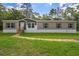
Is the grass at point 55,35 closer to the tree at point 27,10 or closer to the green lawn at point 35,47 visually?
the green lawn at point 35,47

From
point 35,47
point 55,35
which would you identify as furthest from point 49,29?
point 35,47

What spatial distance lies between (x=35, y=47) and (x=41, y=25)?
322mm

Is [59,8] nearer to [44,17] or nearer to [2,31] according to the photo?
[44,17]

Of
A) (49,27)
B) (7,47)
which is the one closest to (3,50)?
(7,47)

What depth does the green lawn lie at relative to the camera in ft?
14.9

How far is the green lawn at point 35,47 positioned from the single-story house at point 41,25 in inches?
4.6

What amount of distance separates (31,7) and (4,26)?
1.41 ft

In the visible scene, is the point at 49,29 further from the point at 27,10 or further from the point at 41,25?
the point at 27,10

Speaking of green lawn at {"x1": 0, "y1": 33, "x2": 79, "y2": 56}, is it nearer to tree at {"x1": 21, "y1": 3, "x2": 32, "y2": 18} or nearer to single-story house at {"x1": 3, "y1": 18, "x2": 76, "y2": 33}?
single-story house at {"x1": 3, "y1": 18, "x2": 76, "y2": 33}

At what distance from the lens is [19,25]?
4.66 m

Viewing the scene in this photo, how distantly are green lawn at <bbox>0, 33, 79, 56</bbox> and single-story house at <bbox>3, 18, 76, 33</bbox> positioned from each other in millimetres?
117

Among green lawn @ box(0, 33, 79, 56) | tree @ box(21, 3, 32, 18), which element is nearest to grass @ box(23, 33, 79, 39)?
green lawn @ box(0, 33, 79, 56)

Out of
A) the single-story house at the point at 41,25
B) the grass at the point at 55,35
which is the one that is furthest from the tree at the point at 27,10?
the grass at the point at 55,35

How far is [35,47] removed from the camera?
4570mm
